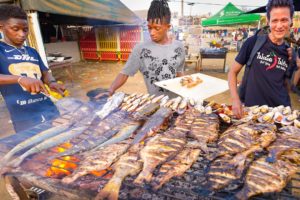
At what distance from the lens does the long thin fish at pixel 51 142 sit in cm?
188

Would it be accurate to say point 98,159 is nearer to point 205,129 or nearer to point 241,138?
point 205,129

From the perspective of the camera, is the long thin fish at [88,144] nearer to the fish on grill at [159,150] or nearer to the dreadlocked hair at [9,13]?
the fish on grill at [159,150]

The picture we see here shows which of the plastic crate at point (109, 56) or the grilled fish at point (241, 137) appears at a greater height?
the plastic crate at point (109, 56)

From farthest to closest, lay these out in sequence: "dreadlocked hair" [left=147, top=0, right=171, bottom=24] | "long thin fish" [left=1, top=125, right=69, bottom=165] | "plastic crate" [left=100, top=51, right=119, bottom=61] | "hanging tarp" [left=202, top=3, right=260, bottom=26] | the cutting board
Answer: "plastic crate" [left=100, top=51, right=119, bottom=61]
"hanging tarp" [left=202, top=3, right=260, bottom=26]
the cutting board
"dreadlocked hair" [left=147, top=0, right=171, bottom=24]
"long thin fish" [left=1, top=125, right=69, bottom=165]

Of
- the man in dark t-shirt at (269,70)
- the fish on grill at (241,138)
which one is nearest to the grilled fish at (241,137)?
the fish on grill at (241,138)

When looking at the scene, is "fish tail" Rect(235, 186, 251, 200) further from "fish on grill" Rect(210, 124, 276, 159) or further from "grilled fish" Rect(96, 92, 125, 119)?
"grilled fish" Rect(96, 92, 125, 119)

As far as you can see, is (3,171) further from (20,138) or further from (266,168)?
(266,168)

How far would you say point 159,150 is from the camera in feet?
6.37

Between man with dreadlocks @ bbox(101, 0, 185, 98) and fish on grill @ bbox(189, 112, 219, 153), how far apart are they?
3.50ft

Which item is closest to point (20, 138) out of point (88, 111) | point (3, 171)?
point (3, 171)

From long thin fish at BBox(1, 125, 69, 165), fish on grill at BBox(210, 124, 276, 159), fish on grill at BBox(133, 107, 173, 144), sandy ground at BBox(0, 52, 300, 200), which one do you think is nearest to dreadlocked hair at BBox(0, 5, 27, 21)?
long thin fish at BBox(1, 125, 69, 165)

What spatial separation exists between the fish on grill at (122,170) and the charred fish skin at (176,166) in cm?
22

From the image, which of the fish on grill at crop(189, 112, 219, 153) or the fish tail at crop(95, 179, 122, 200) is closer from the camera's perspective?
the fish tail at crop(95, 179, 122, 200)

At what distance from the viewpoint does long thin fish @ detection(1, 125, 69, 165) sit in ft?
6.36
